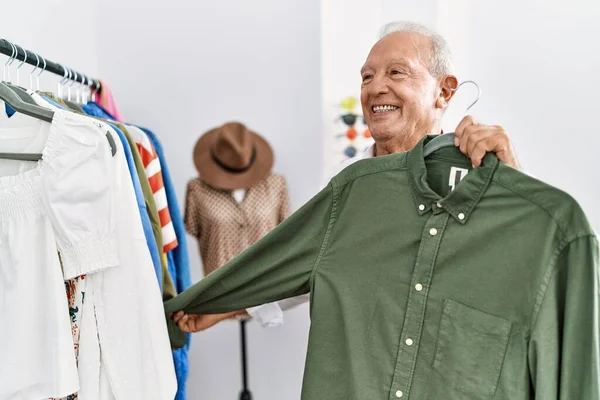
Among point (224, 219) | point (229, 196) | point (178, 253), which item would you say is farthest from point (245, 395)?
point (178, 253)

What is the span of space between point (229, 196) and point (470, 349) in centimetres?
186

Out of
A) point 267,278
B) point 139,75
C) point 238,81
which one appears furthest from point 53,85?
point 267,278

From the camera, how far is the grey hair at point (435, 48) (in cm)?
153

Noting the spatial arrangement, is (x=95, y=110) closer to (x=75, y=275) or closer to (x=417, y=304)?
(x=75, y=275)

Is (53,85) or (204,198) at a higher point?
(53,85)

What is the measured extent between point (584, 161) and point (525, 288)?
184 centimetres

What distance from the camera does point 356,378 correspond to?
1.18 meters

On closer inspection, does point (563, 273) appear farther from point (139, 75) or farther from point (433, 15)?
point (139, 75)

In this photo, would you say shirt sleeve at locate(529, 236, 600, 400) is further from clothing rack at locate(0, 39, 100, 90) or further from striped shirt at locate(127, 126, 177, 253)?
clothing rack at locate(0, 39, 100, 90)

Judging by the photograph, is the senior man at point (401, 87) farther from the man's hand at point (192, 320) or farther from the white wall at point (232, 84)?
the white wall at point (232, 84)

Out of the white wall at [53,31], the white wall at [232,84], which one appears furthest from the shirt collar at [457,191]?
the white wall at [232,84]

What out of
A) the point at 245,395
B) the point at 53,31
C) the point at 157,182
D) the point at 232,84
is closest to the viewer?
the point at 157,182

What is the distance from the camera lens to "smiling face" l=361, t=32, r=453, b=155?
1496 millimetres

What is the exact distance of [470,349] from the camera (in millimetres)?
1103
